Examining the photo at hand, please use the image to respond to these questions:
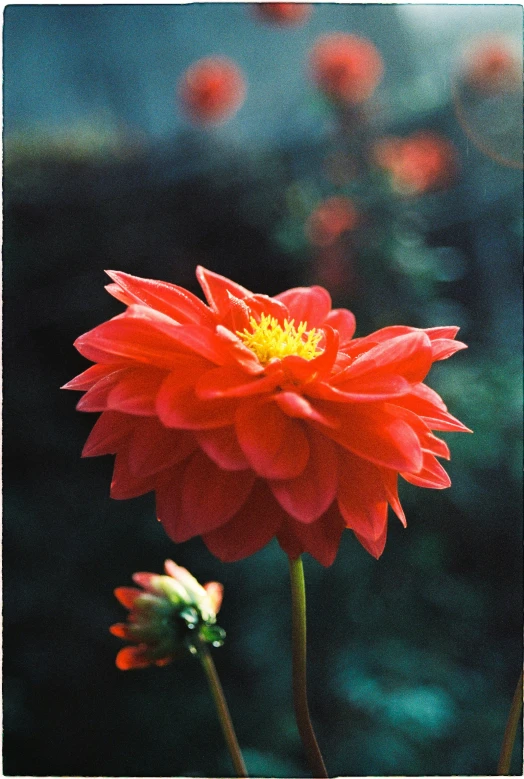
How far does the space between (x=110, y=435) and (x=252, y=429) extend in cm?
12

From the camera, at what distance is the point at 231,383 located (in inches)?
21.8

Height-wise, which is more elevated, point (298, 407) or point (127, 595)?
point (298, 407)

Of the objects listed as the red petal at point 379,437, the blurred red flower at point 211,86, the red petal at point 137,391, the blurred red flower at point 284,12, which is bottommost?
the red petal at point 379,437

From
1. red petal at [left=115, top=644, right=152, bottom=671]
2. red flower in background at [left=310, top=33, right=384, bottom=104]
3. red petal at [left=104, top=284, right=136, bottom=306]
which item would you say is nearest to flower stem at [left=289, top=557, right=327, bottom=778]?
red petal at [left=115, top=644, right=152, bottom=671]

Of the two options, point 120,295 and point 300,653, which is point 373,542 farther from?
point 120,295

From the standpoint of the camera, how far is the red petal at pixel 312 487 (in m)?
→ 0.51

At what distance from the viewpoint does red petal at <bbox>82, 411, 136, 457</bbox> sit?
58cm

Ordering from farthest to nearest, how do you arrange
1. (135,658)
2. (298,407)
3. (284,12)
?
1. (284,12)
2. (135,658)
3. (298,407)

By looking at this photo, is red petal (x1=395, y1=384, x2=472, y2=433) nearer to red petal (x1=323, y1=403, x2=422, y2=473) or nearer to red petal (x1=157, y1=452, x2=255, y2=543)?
red petal (x1=323, y1=403, x2=422, y2=473)

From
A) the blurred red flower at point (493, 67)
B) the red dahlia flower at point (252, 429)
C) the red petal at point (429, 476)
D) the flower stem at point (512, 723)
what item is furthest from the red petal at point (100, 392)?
the blurred red flower at point (493, 67)

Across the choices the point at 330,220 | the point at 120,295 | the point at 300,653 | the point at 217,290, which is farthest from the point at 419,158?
the point at 300,653

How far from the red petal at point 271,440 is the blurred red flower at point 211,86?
0.45 m

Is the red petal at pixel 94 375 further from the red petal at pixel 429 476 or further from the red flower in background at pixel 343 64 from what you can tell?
the red flower in background at pixel 343 64

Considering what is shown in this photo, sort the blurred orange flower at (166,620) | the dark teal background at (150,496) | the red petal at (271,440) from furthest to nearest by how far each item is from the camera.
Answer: the dark teal background at (150,496) → the blurred orange flower at (166,620) → the red petal at (271,440)
